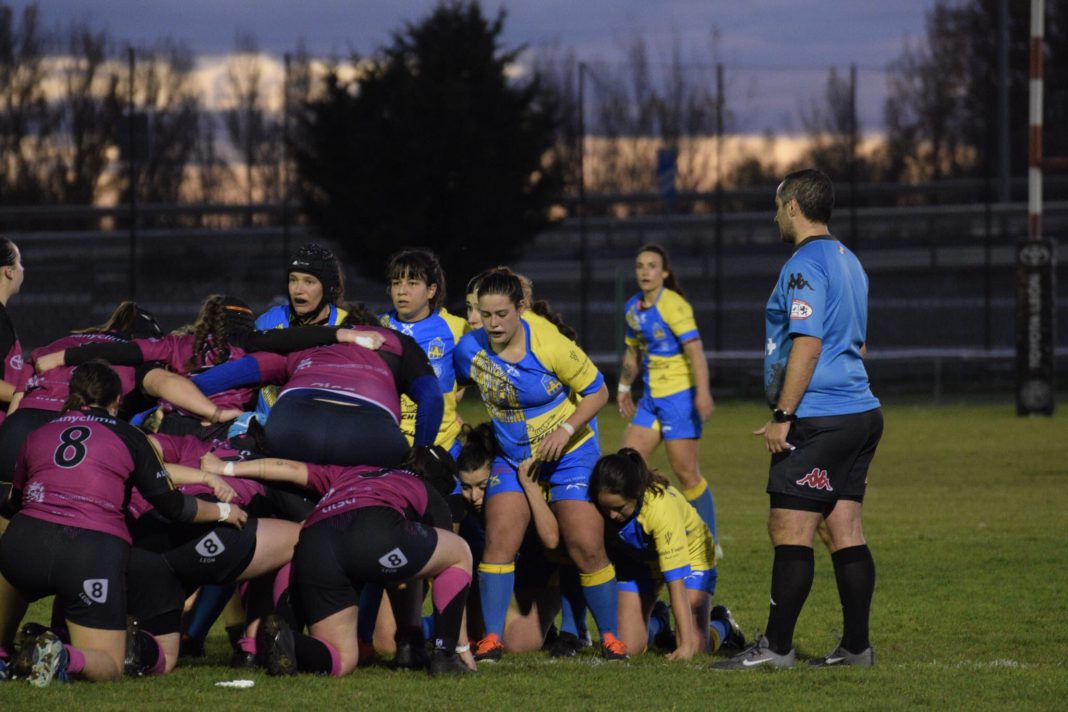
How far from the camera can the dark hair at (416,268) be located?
732 centimetres

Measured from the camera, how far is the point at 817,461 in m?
5.86

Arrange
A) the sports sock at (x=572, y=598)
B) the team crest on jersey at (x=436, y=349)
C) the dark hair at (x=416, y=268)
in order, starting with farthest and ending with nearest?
the team crest on jersey at (x=436, y=349), the dark hair at (x=416, y=268), the sports sock at (x=572, y=598)

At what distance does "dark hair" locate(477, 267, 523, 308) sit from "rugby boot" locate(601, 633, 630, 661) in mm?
1614

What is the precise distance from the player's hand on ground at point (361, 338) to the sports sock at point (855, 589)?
7.12ft

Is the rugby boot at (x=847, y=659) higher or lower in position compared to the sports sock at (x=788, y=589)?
lower

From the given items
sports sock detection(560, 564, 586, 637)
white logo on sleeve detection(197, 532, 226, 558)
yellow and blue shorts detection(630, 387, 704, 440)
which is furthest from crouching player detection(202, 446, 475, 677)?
yellow and blue shorts detection(630, 387, 704, 440)

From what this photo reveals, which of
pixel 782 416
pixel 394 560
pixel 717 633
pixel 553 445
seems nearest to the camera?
pixel 394 560

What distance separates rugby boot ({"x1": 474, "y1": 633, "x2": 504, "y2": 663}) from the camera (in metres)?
6.46

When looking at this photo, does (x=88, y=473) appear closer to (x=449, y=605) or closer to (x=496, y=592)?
(x=449, y=605)

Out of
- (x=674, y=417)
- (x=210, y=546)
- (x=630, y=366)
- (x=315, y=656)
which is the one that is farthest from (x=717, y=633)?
(x=630, y=366)

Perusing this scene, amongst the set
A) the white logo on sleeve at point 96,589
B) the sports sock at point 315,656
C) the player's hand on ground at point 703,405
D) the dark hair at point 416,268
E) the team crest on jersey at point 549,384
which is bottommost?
the sports sock at point 315,656

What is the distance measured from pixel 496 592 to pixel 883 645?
1919 millimetres

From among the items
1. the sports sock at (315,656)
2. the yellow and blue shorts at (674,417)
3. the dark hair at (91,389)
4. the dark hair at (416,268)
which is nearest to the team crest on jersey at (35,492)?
the dark hair at (91,389)

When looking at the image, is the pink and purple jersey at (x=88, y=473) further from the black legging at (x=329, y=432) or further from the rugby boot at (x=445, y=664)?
the rugby boot at (x=445, y=664)
